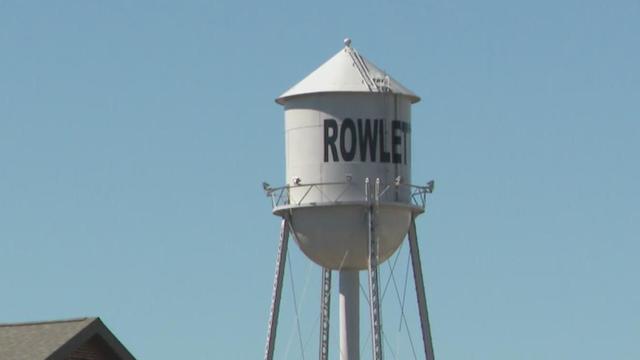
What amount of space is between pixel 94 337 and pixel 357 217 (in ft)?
47.6

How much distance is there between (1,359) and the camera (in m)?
55.2

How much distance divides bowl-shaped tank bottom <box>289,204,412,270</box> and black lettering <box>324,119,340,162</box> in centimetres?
165

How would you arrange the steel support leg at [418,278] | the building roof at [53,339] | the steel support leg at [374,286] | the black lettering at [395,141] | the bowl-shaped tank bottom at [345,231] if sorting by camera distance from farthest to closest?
the steel support leg at [418,278], the black lettering at [395,141], the bowl-shaped tank bottom at [345,231], the steel support leg at [374,286], the building roof at [53,339]

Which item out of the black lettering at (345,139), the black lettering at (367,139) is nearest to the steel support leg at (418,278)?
the black lettering at (367,139)

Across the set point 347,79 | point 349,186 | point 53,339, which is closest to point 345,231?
point 349,186

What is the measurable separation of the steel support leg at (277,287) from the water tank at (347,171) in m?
0.39

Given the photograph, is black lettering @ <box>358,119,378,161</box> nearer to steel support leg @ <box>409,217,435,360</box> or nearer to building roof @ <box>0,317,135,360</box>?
steel support leg @ <box>409,217,435,360</box>

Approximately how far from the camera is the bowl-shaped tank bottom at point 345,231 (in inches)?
2726

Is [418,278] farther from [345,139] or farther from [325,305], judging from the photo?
[345,139]

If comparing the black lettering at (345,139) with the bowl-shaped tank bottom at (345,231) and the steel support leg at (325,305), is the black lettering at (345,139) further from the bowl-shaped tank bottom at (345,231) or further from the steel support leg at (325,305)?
the steel support leg at (325,305)

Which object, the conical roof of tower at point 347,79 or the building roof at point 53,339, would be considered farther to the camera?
the conical roof of tower at point 347,79

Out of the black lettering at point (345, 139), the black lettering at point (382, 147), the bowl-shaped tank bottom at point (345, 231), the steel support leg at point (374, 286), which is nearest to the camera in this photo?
the steel support leg at point (374, 286)

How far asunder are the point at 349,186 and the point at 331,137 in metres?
1.65

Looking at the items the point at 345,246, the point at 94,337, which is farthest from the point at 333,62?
the point at 94,337
